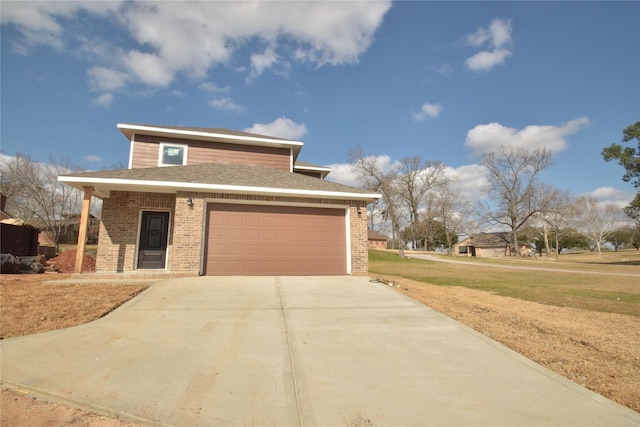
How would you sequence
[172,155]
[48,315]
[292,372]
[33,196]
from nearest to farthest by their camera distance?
1. [292,372]
2. [48,315]
3. [172,155]
4. [33,196]

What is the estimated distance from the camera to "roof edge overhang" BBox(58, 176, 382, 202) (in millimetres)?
9281

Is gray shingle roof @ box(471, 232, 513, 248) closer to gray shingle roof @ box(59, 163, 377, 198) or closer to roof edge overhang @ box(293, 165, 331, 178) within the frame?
roof edge overhang @ box(293, 165, 331, 178)

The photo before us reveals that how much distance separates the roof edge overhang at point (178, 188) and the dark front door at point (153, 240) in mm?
1086

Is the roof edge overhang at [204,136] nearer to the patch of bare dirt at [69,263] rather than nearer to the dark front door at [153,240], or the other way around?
the dark front door at [153,240]

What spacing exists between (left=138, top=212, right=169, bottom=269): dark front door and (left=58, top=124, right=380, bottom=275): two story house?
0.03m

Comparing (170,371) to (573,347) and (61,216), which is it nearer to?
(573,347)

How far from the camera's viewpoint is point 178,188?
953 centimetres

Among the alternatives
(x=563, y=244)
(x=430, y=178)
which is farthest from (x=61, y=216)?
(x=563, y=244)

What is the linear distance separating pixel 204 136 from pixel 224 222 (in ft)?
16.2

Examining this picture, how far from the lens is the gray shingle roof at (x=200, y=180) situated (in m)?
9.31

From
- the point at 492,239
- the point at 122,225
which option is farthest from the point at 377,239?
the point at 122,225

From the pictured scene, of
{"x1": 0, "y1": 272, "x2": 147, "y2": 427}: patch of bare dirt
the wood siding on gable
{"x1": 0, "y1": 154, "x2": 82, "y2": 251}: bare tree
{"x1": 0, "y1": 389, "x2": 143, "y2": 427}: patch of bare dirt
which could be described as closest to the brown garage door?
{"x1": 0, "y1": 272, "x2": 147, "y2": 427}: patch of bare dirt

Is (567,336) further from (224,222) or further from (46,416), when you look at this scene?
(224,222)

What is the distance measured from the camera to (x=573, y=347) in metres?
5.30
